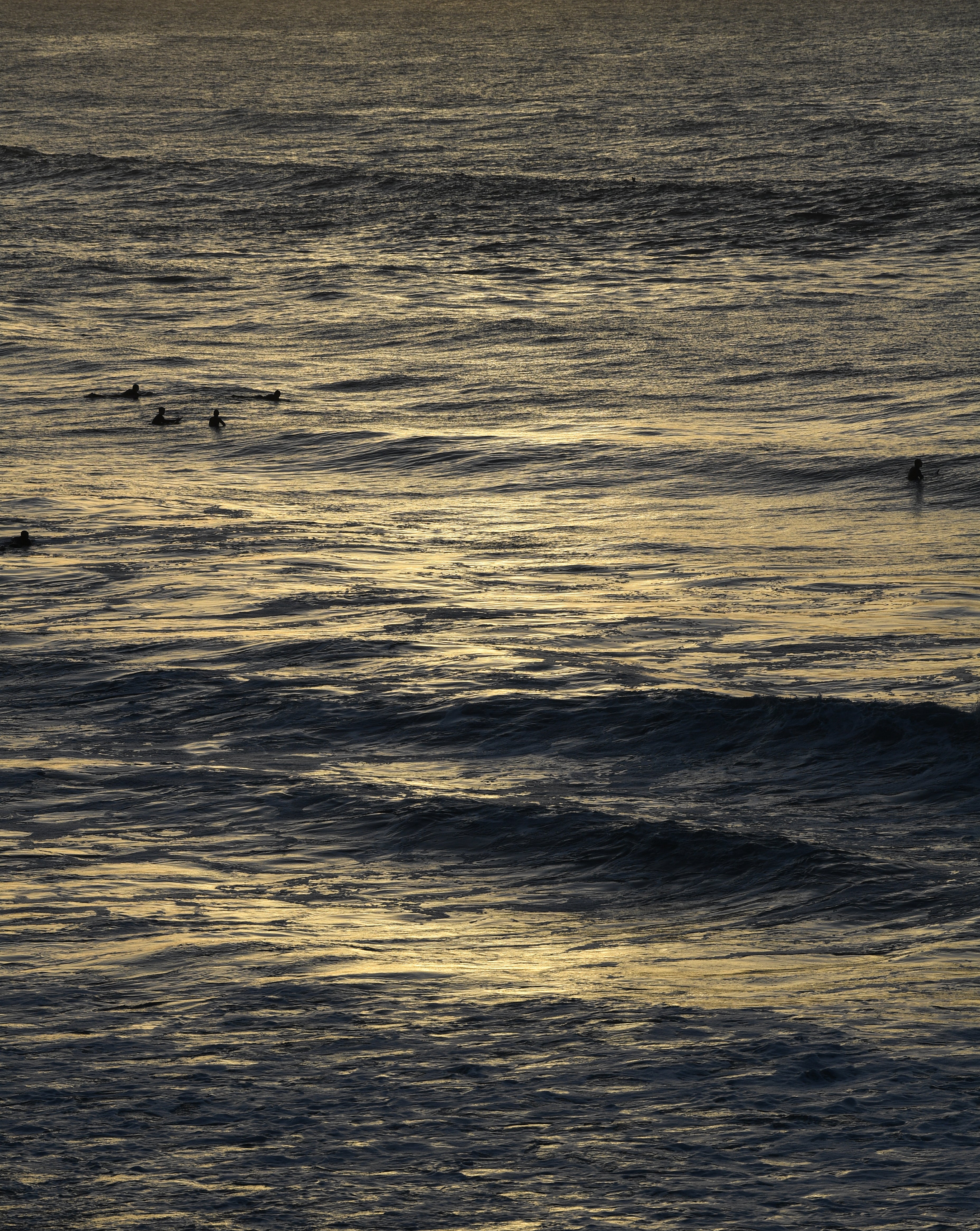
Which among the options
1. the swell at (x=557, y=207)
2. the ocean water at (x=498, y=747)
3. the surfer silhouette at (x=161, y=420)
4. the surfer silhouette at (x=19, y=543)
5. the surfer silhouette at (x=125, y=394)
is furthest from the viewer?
the swell at (x=557, y=207)

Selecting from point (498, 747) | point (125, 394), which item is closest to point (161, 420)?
point (125, 394)

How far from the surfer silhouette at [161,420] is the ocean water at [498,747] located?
48 centimetres

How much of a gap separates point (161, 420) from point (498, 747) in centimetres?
1234

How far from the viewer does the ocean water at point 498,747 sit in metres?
7.89

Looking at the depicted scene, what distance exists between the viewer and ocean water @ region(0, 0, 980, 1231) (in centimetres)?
789

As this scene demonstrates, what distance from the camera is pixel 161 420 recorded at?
23984 mm

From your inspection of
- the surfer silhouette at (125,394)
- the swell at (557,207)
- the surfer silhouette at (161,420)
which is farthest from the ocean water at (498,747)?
the swell at (557,207)

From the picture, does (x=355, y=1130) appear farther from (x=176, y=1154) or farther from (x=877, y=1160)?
(x=877, y=1160)

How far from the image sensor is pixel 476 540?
18.5m

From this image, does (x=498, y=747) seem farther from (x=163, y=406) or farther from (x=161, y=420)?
(x=163, y=406)

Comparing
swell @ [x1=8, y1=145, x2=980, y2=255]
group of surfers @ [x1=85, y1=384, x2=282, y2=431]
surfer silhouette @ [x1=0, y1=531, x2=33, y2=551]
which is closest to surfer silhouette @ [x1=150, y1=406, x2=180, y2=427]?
group of surfers @ [x1=85, y1=384, x2=282, y2=431]

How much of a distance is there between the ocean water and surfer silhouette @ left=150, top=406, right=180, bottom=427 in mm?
479

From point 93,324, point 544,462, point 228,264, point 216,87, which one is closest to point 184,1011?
point 544,462

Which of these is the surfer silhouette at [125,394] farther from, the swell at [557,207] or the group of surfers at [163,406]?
the swell at [557,207]
